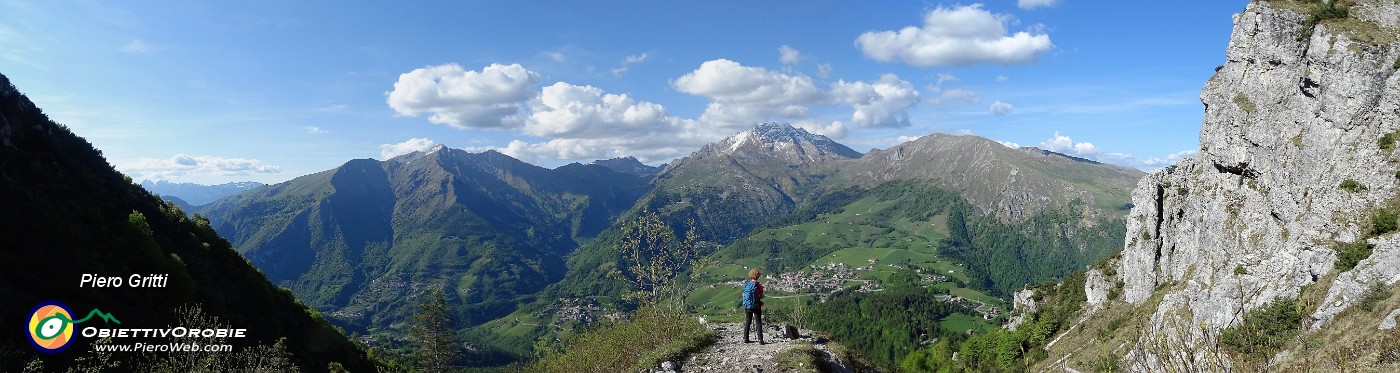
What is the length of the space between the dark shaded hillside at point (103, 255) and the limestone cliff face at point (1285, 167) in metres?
64.1

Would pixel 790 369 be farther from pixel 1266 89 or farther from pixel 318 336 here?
pixel 1266 89

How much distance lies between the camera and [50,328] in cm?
2436

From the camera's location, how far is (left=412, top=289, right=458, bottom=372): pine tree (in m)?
61.0

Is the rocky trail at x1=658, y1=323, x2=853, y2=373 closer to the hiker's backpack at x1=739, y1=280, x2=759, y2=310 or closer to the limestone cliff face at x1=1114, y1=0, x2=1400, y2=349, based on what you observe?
the hiker's backpack at x1=739, y1=280, x2=759, y2=310

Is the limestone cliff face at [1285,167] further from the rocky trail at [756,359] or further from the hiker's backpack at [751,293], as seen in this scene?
the hiker's backpack at [751,293]

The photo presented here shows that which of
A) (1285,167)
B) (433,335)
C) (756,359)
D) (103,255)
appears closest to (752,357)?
(756,359)

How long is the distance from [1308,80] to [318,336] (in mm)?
94209

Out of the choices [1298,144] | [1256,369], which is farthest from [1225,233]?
[1256,369]

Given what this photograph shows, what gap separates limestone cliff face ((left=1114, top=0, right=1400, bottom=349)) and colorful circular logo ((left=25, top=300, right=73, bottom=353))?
5977 centimetres

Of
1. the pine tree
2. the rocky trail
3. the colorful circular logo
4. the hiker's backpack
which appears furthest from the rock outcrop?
the pine tree

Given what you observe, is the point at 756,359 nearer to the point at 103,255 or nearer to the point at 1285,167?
the point at 103,255

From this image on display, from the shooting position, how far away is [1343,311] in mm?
32656

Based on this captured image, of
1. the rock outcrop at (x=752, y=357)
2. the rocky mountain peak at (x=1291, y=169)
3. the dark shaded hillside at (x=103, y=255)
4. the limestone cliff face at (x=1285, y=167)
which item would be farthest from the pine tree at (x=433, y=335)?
the limestone cliff face at (x=1285, y=167)

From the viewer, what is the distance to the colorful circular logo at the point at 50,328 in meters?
23.7
